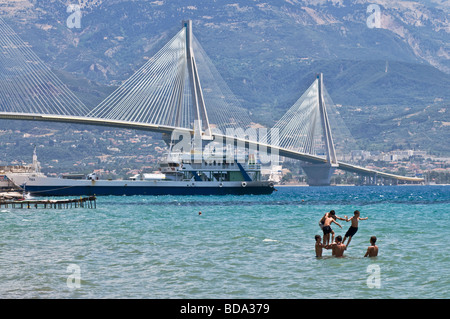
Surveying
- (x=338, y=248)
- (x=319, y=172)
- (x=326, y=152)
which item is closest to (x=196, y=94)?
(x=326, y=152)

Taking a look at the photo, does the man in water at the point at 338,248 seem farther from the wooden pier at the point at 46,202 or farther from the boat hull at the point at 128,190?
the boat hull at the point at 128,190

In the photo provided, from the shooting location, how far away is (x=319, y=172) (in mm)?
174875

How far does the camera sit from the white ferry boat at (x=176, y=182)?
360ft

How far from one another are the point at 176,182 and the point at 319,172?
Result: 69.0 m

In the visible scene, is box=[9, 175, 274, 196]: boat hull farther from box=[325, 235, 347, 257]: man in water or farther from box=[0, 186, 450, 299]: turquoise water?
box=[325, 235, 347, 257]: man in water

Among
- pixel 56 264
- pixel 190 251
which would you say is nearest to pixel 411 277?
pixel 190 251

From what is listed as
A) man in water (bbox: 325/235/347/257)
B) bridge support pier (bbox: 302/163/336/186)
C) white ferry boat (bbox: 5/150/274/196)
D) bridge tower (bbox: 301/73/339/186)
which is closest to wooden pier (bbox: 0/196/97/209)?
white ferry boat (bbox: 5/150/274/196)

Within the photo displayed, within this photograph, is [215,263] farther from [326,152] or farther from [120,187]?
[326,152]

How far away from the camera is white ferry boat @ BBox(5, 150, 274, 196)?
360 ft

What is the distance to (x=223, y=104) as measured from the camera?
124 metres

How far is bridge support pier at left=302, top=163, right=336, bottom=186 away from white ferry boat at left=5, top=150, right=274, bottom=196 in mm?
54910
